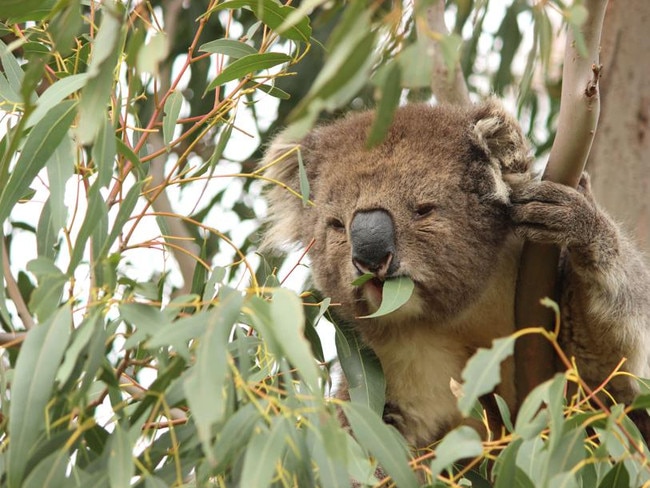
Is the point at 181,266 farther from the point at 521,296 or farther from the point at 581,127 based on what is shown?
the point at 581,127

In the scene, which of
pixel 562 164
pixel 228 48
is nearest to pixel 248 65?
pixel 228 48

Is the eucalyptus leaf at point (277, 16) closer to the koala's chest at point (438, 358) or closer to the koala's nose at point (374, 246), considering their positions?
the koala's nose at point (374, 246)

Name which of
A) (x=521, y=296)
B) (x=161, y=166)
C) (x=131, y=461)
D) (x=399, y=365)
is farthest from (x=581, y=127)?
(x=161, y=166)

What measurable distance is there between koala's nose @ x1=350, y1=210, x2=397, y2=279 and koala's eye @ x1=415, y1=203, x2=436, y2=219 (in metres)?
0.12

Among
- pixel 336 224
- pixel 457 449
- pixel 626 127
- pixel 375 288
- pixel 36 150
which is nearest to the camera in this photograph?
pixel 457 449

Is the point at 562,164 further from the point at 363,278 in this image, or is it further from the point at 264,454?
the point at 264,454

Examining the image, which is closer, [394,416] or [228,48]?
[228,48]

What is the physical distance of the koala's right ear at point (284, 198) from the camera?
9.16ft

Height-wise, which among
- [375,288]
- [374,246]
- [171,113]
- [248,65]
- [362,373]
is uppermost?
[248,65]

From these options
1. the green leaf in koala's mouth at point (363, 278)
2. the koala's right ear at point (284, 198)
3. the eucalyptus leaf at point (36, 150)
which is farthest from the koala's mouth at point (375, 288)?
the eucalyptus leaf at point (36, 150)

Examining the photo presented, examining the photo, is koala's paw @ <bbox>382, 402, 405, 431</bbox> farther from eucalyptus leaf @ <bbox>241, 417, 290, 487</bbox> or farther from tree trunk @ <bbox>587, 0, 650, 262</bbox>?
eucalyptus leaf @ <bbox>241, 417, 290, 487</bbox>

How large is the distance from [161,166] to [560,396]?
9.69ft

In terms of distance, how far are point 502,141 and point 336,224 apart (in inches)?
19.4

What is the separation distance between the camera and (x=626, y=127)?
2865 millimetres
